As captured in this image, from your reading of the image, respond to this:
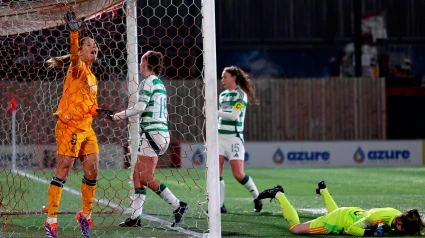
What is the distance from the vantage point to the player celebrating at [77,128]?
6.04 meters

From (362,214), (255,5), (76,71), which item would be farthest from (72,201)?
(255,5)

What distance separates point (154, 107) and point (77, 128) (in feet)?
2.92

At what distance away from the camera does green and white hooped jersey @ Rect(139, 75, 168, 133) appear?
263 inches

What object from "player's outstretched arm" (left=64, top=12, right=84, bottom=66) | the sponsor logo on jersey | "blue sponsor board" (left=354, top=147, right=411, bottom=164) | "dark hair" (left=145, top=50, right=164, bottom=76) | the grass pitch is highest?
"player's outstretched arm" (left=64, top=12, right=84, bottom=66)

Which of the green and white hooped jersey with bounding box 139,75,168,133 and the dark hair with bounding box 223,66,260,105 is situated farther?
the dark hair with bounding box 223,66,260,105

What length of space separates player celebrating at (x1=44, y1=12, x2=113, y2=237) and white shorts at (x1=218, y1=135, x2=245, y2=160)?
7.61ft

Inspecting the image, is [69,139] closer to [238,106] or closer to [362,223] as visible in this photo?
[362,223]

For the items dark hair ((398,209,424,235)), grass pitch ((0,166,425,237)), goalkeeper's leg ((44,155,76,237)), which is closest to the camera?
dark hair ((398,209,424,235))

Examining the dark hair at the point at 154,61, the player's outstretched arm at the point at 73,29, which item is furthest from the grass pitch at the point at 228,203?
the player's outstretched arm at the point at 73,29

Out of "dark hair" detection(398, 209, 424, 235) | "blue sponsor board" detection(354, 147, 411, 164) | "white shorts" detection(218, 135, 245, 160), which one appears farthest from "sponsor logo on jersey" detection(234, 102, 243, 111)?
"blue sponsor board" detection(354, 147, 411, 164)

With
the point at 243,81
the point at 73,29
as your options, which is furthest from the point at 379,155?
the point at 73,29

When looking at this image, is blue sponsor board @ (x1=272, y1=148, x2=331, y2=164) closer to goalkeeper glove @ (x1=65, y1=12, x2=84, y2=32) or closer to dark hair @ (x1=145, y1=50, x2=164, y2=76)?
dark hair @ (x1=145, y1=50, x2=164, y2=76)

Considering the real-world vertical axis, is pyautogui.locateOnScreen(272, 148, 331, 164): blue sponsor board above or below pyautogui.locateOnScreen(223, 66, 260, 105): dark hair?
below

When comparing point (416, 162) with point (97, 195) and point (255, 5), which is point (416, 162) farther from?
point (97, 195)
